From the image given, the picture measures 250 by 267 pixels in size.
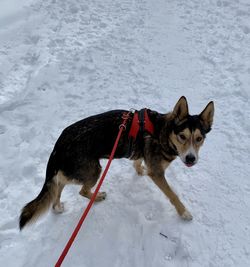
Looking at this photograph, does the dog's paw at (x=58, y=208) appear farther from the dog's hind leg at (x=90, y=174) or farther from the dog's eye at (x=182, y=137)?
the dog's eye at (x=182, y=137)

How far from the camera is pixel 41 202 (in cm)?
415

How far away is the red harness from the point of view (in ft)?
15.6

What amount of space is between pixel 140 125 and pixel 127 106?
223cm

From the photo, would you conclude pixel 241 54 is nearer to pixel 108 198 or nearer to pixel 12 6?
pixel 108 198

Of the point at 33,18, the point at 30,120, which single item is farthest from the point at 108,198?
the point at 33,18

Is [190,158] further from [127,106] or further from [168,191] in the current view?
[127,106]

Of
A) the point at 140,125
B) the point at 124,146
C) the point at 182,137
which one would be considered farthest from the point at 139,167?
the point at 182,137

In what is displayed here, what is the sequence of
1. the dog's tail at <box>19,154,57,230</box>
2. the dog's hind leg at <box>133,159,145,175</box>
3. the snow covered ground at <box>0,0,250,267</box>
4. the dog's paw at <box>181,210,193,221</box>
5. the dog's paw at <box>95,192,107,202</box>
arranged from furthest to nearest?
the dog's hind leg at <box>133,159,145,175</box>
the dog's paw at <box>95,192,107,202</box>
the dog's paw at <box>181,210,193,221</box>
the snow covered ground at <box>0,0,250,267</box>
the dog's tail at <box>19,154,57,230</box>

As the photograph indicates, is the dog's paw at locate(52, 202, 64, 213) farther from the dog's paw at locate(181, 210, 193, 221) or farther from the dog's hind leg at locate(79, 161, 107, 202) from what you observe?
the dog's paw at locate(181, 210, 193, 221)

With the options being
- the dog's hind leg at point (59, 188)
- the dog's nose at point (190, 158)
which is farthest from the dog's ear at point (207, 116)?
the dog's hind leg at point (59, 188)

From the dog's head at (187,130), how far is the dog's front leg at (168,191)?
0.48m

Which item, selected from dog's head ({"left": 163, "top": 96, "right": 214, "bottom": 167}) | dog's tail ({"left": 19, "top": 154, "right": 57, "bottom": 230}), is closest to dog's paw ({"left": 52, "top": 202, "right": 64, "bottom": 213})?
dog's tail ({"left": 19, "top": 154, "right": 57, "bottom": 230})

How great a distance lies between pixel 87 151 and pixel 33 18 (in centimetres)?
619

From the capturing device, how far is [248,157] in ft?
18.9
